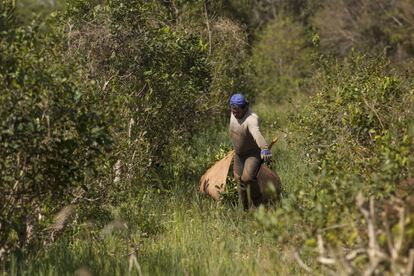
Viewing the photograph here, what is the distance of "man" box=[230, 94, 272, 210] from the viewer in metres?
8.74

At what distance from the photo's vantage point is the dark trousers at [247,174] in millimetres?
8984

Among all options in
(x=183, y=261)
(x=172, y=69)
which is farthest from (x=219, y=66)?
(x=183, y=261)

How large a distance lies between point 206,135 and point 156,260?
318 inches

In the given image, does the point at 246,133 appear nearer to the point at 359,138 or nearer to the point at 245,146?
the point at 245,146

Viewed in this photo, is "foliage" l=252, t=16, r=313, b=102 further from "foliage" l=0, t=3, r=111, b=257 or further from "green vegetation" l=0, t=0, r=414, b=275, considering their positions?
"foliage" l=0, t=3, r=111, b=257

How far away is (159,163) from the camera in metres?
10.1

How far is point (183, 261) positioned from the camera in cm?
580

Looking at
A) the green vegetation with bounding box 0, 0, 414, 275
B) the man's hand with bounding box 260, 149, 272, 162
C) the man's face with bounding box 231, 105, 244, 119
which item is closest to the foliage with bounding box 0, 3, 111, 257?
the green vegetation with bounding box 0, 0, 414, 275

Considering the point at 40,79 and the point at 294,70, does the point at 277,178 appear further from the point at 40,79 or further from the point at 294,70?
the point at 294,70

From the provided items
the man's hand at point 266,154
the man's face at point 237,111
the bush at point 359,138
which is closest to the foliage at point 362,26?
the bush at point 359,138

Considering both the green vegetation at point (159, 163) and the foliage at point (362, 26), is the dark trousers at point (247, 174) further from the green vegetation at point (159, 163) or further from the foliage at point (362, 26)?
the foliage at point (362, 26)

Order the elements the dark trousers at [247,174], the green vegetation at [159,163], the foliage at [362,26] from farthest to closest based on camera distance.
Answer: the foliage at [362,26] → the dark trousers at [247,174] → the green vegetation at [159,163]

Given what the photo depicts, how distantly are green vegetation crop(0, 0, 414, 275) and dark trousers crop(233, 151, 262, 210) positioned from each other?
256mm

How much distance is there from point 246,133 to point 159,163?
1840mm
